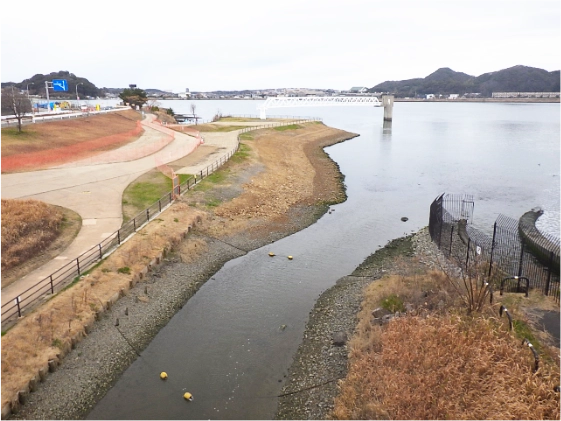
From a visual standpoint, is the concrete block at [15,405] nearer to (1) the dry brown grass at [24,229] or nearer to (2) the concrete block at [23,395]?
(2) the concrete block at [23,395]

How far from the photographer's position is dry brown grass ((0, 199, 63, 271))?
62.4 ft

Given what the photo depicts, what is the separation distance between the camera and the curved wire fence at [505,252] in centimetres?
1828

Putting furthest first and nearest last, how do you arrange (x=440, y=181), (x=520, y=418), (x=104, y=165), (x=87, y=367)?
(x=440, y=181) < (x=104, y=165) < (x=87, y=367) < (x=520, y=418)

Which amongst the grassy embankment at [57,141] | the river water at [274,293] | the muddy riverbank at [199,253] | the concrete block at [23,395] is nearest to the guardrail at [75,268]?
the muddy riverbank at [199,253]

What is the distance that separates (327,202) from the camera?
36625mm

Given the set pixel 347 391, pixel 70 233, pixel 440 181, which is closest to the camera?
pixel 347 391

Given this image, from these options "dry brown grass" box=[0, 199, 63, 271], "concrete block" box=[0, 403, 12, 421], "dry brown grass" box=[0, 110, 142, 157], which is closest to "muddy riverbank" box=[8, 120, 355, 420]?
"concrete block" box=[0, 403, 12, 421]

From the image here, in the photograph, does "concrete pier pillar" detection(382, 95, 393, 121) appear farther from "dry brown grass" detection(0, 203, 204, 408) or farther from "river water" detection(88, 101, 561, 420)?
"dry brown grass" detection(0, 203, 204, 408)

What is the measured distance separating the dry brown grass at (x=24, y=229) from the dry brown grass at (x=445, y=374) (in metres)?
14.6

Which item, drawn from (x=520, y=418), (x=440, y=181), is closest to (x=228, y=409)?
(x=520, y=418)

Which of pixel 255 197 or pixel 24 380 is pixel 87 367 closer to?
pixel 24 380

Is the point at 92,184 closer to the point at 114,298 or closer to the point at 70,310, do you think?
the point at 114,298

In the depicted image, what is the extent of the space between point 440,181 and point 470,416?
Answer: 38.3 metres

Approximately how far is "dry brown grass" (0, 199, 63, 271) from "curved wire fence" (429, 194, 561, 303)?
62.8ft
